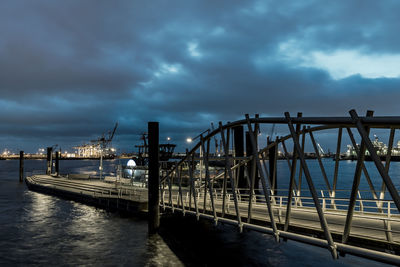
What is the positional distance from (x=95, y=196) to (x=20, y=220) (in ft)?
26.3

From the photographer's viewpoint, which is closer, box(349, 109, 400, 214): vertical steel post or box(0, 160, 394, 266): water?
box(349, 109, 400, 214): vertical steel post

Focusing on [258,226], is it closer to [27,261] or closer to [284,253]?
[284,253]

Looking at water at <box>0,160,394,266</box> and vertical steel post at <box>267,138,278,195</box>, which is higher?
vertical steel post at <box>267,138,278,195</box>

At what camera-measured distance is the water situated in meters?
17.4

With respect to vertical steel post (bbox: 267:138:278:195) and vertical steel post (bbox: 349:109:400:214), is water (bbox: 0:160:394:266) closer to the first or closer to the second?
vertical steel post (bbox: 267:138:278:195)

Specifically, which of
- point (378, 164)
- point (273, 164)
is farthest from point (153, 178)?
point (378, 164)

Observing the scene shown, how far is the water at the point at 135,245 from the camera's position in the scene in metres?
17.4

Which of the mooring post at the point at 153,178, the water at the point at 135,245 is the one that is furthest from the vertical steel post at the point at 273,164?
the mooring post at the point at 153,178

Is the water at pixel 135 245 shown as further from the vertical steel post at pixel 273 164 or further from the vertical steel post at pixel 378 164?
the vertical steel post at pixel 378 164

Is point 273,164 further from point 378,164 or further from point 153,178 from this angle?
point 378,164

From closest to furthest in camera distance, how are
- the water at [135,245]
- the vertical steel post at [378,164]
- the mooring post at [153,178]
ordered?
the vertical steel post at [378,164]
the water at [135,245]
the mooring post at [153,178]

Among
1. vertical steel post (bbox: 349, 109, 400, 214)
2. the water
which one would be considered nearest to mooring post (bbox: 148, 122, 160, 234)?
the water

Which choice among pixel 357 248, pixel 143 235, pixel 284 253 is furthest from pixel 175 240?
pixel 357 248

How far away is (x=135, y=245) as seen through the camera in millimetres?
19812
